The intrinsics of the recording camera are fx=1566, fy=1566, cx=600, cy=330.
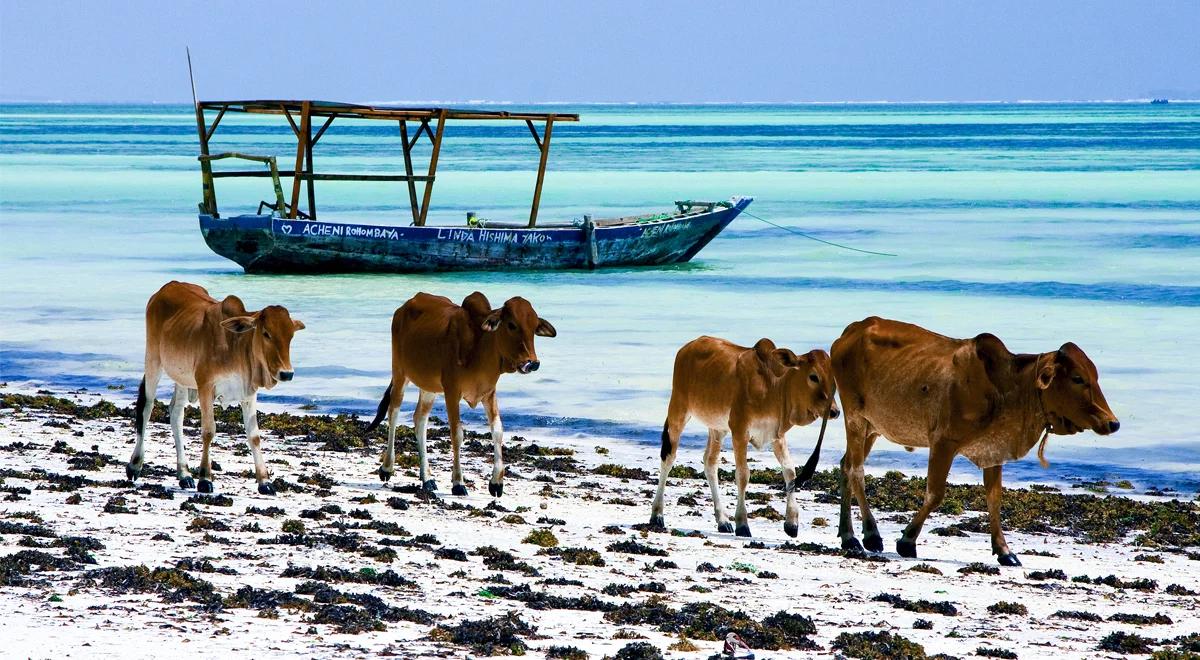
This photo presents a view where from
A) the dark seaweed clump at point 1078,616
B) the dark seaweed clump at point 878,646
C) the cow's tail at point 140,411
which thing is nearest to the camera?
the dark seaweed clump at point 878,646

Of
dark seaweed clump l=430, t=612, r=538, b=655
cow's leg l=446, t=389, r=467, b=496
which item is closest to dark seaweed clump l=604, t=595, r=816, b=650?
dark seaweed clump l=430, t=612, r=538, b=655

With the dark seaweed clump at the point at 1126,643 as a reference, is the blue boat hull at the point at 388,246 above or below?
above

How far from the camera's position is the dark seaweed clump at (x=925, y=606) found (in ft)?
30.5

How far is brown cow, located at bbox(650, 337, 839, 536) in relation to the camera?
11.5m

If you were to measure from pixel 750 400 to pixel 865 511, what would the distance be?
1173 mm

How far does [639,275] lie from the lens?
122 feet

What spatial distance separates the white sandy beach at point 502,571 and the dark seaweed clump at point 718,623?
0.29 feet

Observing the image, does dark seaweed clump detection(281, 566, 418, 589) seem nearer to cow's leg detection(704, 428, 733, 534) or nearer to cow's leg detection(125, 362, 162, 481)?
cow's leg detection(704, 428, 733, 534)

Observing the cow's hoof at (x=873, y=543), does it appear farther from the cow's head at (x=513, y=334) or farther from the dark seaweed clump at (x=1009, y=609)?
the cow's head at (x=513, y=334)

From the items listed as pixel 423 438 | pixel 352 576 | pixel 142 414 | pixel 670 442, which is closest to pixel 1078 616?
pixel 670 442

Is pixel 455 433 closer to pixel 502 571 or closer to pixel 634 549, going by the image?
pixel 634 549

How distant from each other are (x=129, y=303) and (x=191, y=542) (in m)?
21.4

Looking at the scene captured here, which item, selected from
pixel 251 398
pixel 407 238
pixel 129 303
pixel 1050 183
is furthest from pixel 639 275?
pixel 1050 183

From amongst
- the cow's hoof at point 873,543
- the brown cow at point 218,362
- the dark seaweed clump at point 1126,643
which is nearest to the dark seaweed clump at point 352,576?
the brown cow at point 218,362
